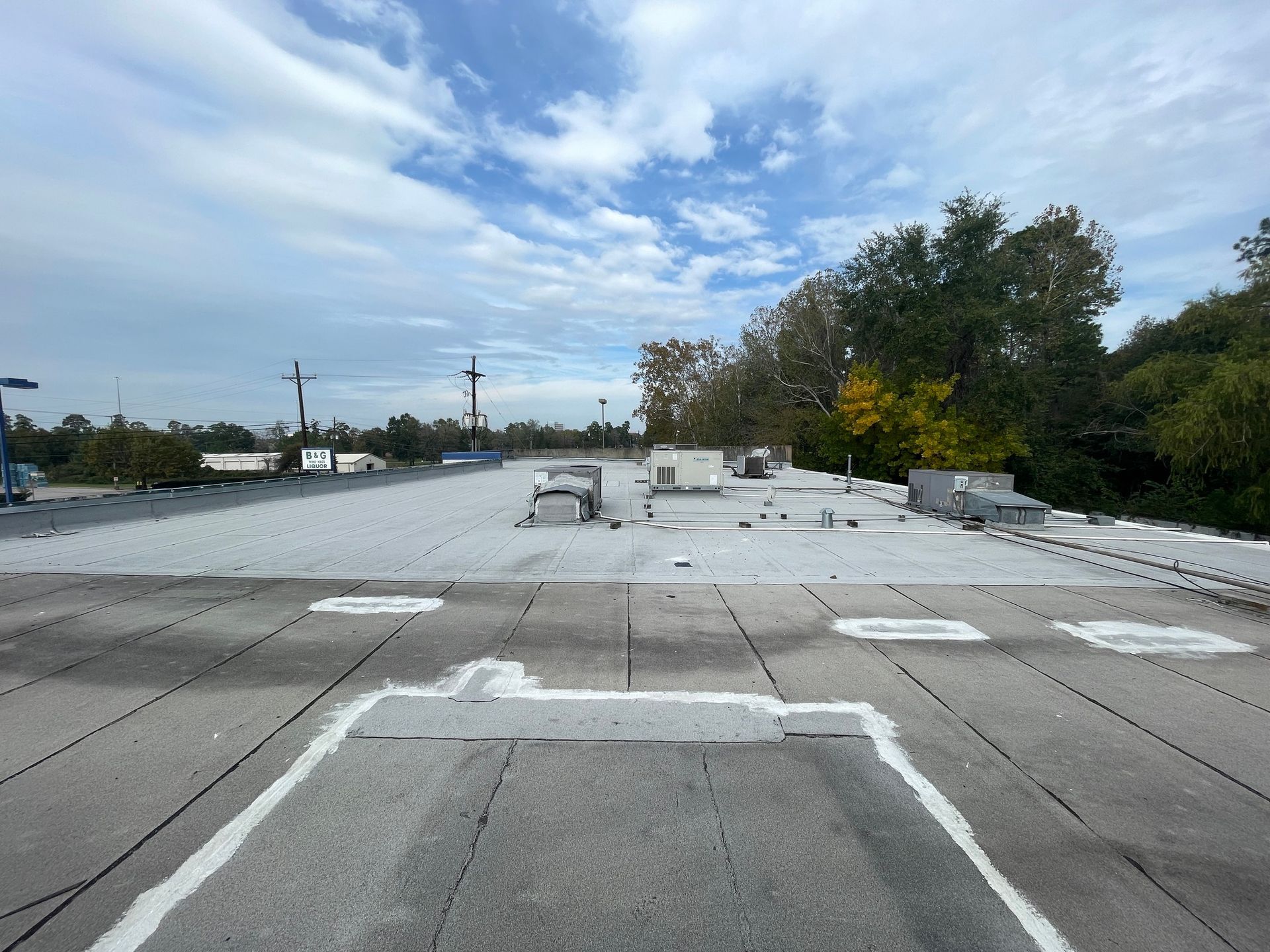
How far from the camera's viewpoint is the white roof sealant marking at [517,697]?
218 centimetres

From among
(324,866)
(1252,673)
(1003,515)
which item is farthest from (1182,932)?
(1003,515)

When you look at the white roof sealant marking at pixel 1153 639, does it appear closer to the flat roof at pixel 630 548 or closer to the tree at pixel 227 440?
the flat roof at pixel 630 548

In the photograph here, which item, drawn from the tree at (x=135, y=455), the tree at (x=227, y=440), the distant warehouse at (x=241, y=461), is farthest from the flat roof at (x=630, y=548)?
the tree at (x=227, y=440)

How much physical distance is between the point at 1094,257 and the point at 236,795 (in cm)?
4662

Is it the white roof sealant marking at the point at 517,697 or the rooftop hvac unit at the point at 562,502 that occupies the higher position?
the rooftop hvac unit at the point at 562,502

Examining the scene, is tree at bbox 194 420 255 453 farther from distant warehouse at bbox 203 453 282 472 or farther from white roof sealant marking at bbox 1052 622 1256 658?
white roof sealant marking at bbox 1052 622 1256 658

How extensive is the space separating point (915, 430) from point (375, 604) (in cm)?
3153

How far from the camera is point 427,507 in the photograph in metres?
15.1

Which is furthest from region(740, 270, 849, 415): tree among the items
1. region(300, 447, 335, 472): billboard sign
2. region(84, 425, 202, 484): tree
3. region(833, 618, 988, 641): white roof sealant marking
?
region(84, 425, 202, 484): tree

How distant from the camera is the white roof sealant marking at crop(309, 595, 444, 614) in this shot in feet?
20.2

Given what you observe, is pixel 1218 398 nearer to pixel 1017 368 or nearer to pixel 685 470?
pixel 1017 368

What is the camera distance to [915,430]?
3147cm

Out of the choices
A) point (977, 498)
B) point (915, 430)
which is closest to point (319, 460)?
point (977, 498)

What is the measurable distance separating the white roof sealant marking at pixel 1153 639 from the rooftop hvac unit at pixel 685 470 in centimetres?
1251
